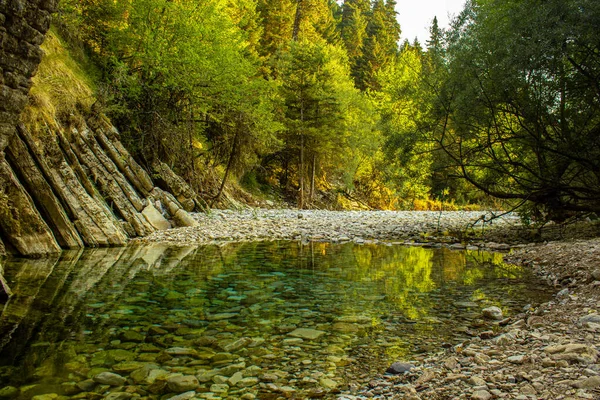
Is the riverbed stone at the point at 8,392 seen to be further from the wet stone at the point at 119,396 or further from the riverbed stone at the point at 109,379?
the wet stone at the point at 119,396

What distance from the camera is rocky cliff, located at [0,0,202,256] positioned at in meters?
6.03

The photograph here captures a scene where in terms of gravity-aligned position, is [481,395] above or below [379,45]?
below

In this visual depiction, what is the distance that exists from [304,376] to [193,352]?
109cm

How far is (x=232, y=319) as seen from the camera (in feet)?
15.9

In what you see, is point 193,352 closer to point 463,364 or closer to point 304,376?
point 304,376

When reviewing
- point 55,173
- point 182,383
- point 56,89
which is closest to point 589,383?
point 182,383

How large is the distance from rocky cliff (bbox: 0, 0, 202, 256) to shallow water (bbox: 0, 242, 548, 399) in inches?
44.8

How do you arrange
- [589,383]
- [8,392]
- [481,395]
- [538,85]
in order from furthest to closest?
[538,85] < [8,392] < [481,395] < [589,383]

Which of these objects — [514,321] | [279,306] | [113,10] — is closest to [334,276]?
[279,306]

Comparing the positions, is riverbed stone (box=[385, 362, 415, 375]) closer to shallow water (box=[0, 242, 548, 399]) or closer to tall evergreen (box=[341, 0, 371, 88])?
shallow water (box=[0, 242, 548, 399])

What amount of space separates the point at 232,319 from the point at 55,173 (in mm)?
7647

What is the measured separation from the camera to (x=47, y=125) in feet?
35.2

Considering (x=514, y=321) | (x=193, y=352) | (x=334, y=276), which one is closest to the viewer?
(x=193, y=352)

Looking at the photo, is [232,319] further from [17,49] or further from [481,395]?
[17,49]
